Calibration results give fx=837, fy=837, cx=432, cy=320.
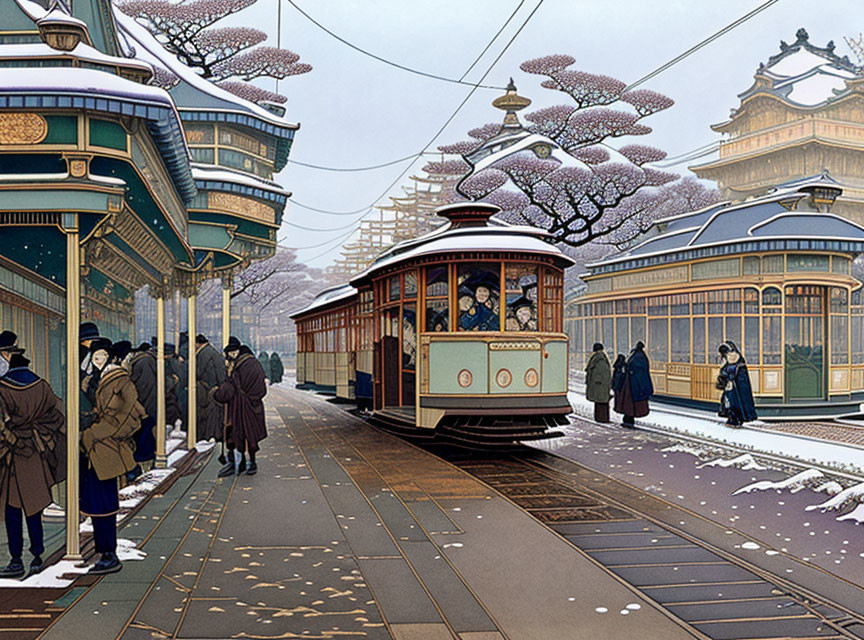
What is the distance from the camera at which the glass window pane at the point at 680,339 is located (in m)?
20.5

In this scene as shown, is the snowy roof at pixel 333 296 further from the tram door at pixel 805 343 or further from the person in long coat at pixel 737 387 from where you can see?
the tram door at pixel 805 343

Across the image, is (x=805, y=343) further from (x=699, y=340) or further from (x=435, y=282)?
(x=435, y=282)

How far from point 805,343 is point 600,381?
4.75 metres

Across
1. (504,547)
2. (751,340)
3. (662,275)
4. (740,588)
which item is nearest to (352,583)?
(504,547)

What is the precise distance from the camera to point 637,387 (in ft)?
55.3

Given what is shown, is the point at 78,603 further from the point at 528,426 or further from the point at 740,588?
the point at 528,426

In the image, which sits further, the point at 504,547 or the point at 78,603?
the point at 504,547

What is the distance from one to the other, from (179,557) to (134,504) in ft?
7.48

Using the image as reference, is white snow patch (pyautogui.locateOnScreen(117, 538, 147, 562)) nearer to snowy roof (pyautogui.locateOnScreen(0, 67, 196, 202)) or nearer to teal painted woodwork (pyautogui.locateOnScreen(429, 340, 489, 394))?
snowy roof (pyautogui.locateOnScreen(0, 67, 196, 202))

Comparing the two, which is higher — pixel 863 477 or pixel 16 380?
pixel 16 380

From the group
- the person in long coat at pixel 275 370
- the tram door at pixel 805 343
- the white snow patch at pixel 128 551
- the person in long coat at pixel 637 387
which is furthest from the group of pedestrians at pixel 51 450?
the person in long coat at pixel 275 370

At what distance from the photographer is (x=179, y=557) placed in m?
6.67

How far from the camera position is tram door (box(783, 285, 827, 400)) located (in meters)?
18.2

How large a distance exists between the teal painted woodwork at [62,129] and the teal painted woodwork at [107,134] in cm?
12
